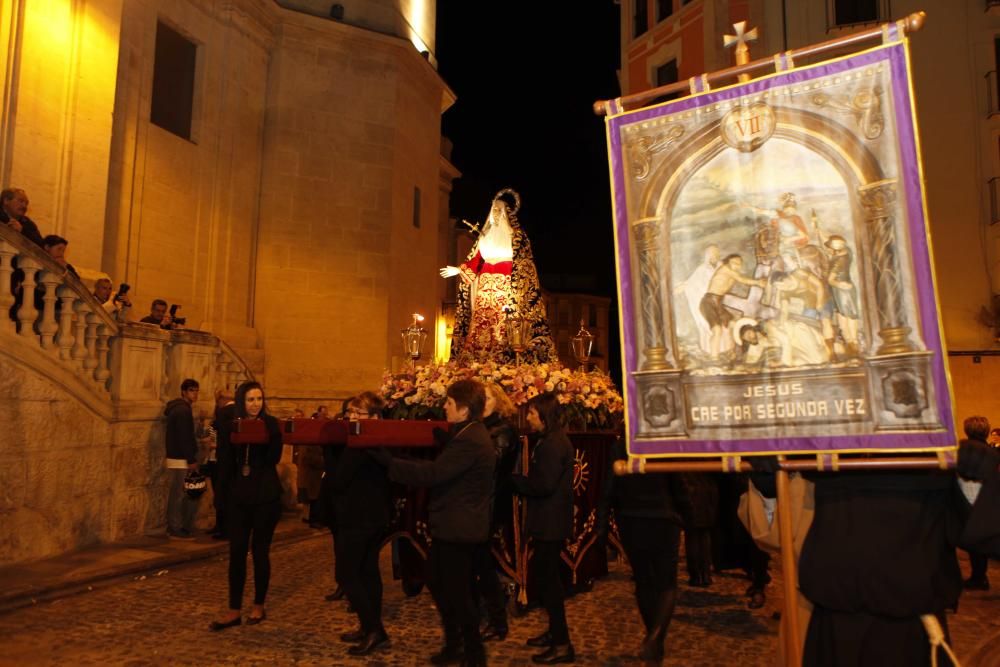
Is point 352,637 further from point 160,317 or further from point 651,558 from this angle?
point 160,317

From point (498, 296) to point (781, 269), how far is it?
5415mm

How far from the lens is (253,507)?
18.2 feet

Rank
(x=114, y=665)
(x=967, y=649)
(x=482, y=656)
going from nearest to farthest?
(x=482, y=656)
(x=114, y=665)
(x=967, y=649)

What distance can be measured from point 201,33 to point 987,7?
60.6 feet

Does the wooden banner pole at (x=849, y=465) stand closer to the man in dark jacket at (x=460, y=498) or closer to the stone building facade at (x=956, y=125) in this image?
the man in dark jacket at (x=460, y=498)

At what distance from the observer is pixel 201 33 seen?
14.6 m

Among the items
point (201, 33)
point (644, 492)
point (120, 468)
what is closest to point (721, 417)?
point (644, 492)

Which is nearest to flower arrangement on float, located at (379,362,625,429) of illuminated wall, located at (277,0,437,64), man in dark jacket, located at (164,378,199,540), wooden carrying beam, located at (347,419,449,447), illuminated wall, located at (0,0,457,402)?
wooden carrying beam, located at (347,419,449,447)

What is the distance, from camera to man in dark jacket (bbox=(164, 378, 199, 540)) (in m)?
9.23

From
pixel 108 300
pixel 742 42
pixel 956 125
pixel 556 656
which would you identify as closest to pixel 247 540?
pixel 556 656

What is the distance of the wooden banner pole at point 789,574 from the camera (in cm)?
287

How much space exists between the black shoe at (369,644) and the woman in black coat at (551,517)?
1096 millimetres

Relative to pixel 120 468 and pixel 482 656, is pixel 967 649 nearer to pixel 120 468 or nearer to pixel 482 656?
pixel 482 656

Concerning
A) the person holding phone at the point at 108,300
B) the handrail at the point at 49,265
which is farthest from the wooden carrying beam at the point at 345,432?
the person holding phone at the point at 108,300
